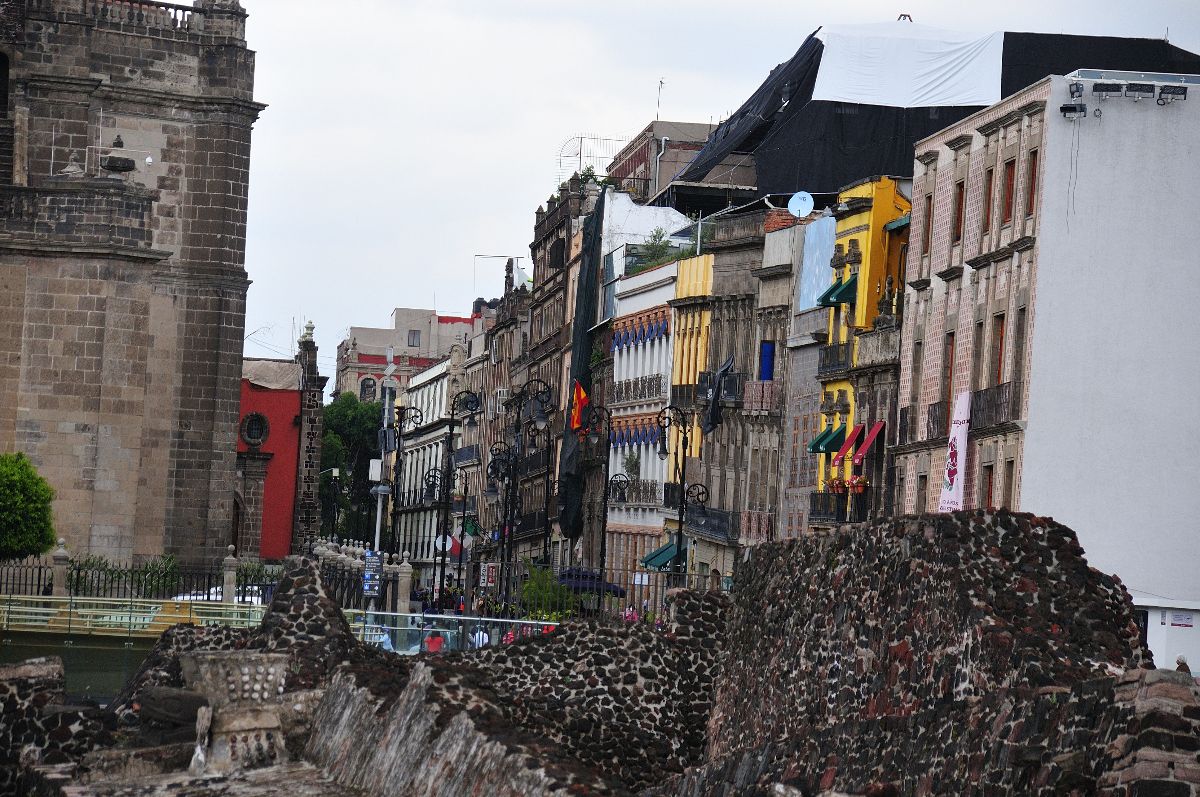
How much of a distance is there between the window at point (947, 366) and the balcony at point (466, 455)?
211 ft

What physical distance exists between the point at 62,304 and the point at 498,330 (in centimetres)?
6310

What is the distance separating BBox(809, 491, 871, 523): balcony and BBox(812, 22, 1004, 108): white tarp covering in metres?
15.3

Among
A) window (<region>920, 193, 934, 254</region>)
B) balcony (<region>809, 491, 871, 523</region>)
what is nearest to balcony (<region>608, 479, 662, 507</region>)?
balcony (<region>809, 491, 871, 523</region>)

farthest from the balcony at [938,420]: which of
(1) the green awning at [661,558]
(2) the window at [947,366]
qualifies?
(1) the green awning at [661,558]

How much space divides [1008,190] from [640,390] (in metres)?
29.3

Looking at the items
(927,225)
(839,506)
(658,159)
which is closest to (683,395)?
(839,506)

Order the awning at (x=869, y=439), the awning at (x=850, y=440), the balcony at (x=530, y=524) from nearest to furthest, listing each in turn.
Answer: the awning at (x=869, y=439) < the awning at (x=850, y=440) < the balcony at (x=530, y=524)

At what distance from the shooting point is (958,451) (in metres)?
44.6

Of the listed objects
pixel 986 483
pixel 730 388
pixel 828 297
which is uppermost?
pixel 828 297

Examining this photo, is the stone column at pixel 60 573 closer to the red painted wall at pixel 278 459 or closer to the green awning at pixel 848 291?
the green awning at pixel 848 291

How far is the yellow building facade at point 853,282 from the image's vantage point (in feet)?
175

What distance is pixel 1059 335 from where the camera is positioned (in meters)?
42.3

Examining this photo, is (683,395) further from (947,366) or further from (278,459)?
(947,366)

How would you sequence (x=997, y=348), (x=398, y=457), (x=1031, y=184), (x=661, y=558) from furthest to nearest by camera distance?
(x=398, y=457), (x=661, y=558), (x=997, y=348), (x=1031, y=184)
